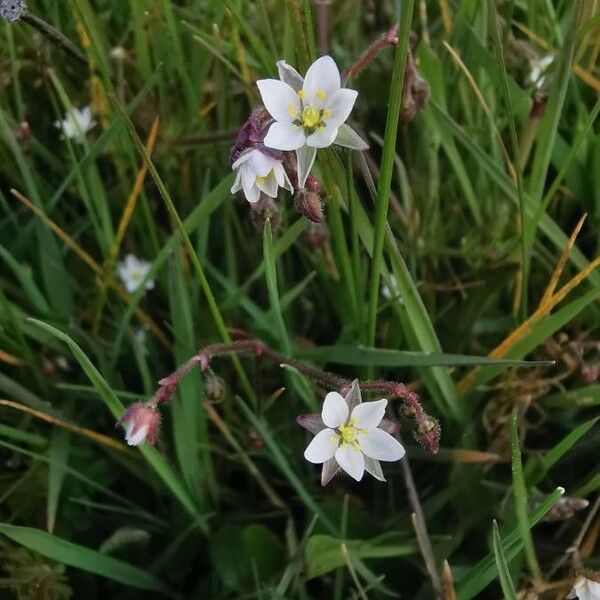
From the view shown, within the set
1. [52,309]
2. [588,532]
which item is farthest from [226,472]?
[588,532]

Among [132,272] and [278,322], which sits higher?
[132,272]

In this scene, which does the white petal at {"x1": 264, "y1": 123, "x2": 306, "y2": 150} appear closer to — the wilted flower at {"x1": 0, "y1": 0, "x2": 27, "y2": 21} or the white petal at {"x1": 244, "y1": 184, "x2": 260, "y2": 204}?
the white petal at {"x1": 244, "y1": 184, "x2": 260, "y2": 204}

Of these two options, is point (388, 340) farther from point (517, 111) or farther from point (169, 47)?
point (169, 47)

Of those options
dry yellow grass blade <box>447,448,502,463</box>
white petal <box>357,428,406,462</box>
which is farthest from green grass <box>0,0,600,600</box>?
white petal <box>357,428,406,462</box>

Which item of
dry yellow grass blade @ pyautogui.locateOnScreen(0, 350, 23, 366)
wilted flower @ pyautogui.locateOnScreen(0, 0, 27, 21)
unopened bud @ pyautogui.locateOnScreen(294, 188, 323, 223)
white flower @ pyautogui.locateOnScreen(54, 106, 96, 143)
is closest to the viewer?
unopened bud @ pyautogui.locateOnScreen(294, 188, 323, 223)

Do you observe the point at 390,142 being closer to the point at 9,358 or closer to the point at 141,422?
the point at 141,422

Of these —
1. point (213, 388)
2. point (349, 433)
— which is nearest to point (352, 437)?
point (349, 433)

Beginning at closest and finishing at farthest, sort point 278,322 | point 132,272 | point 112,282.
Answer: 1. point 278,322
2. point 112,282
3. point 132,272
